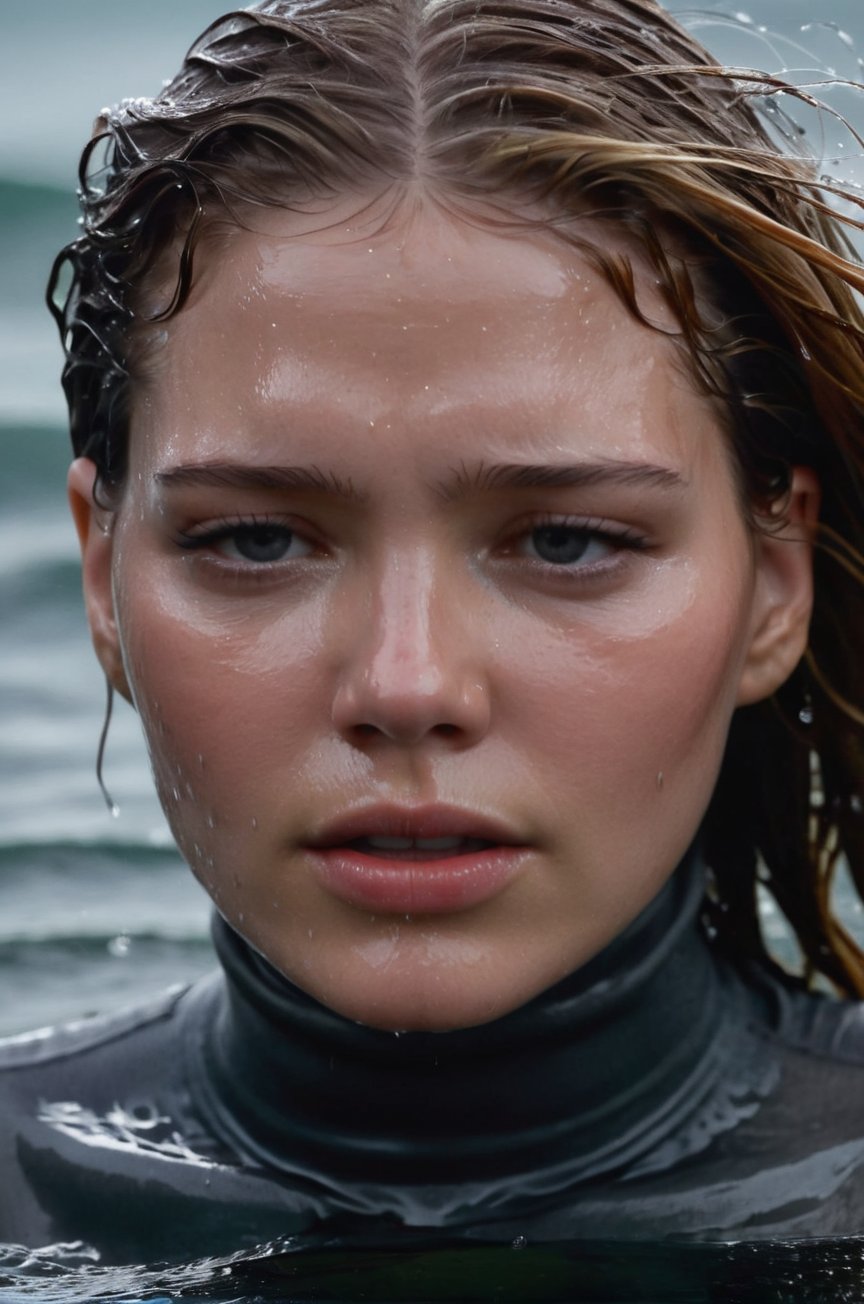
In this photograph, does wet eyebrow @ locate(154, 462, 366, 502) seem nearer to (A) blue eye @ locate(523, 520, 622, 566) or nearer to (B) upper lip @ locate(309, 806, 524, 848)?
(A) blue eye @ locate(523, 520, 622, 566)

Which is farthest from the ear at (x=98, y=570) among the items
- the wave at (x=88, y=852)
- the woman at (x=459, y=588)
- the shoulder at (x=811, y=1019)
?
the wave at (x=88, y=852)

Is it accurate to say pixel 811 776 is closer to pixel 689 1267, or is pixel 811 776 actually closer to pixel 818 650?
pixel 818 650

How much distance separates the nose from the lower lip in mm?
133

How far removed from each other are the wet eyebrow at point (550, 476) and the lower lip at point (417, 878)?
0.39 metres

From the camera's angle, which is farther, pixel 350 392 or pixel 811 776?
pixel 811 776

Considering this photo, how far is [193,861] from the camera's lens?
2.50 metres

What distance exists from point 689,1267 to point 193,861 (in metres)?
0.73

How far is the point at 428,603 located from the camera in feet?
7.31

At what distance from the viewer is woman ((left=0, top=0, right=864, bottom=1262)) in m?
2.27

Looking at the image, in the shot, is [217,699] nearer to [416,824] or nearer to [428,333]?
[416,824]

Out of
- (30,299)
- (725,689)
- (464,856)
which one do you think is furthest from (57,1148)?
(30,299)

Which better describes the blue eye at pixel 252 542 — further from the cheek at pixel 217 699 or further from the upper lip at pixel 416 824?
the upper lip at pixel 416 824

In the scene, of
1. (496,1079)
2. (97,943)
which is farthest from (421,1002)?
(97,943)

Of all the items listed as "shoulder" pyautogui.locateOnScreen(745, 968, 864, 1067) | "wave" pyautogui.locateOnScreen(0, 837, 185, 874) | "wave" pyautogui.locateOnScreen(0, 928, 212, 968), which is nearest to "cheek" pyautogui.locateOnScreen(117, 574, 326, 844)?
"shoulder" pyautogui.locateOnScreen(745, 968, 864, 1067)
